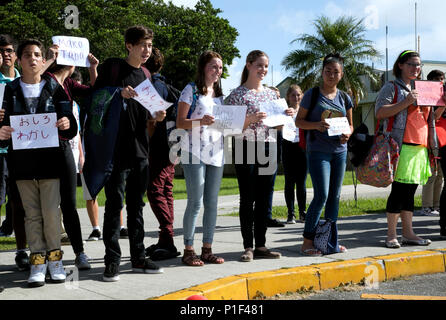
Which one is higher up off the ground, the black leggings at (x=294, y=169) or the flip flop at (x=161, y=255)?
the black leggings at (x=294, y=169)

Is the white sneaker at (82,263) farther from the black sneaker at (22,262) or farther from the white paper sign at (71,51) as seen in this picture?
the white paper sign at (71,51)

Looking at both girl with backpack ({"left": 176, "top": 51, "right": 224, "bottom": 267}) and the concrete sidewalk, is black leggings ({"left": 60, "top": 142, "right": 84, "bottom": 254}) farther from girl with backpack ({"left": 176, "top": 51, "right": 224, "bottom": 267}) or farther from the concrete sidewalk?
girl with backpack ({"left": 176, "top": 51, "right": 224, "bottom": 267})

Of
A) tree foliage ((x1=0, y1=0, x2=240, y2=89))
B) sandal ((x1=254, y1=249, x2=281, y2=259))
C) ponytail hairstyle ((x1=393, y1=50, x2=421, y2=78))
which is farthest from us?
tree foliage ((x1=0, y1=0, x2=240, y2=89))

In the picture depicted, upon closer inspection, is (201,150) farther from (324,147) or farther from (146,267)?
(324,147)

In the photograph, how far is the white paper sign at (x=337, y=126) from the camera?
5.58m

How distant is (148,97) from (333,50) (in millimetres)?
31508

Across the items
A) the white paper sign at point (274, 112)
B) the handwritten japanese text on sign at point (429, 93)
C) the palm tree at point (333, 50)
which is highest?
the palm tree at point (333, 50)

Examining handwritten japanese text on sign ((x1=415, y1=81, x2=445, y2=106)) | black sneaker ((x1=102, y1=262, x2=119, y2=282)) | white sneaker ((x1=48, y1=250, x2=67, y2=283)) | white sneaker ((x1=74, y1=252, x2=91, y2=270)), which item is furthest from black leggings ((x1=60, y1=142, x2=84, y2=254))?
handwritten japanese text on sign ((x1=415, y1=81, x2=445, y2=106))

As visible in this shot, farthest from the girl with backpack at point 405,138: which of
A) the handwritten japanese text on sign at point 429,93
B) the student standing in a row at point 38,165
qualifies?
the student standing in a row at point 38,165

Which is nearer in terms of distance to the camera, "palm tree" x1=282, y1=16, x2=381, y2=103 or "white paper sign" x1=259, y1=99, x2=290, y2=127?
"white paper sign" x1=259, y1=99, x2=290, y2=127

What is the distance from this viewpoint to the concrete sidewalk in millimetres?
4250

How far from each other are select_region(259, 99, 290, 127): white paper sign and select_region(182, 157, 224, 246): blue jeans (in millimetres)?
652

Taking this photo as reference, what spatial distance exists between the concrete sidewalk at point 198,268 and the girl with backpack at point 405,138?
410 mm

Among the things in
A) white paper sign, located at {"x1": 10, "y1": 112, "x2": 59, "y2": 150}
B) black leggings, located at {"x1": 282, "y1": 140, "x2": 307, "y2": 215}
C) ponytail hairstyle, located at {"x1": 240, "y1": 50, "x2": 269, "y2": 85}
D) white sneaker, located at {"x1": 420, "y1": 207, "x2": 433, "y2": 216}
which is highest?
ponytail hairstyle, located at {"x1": 240, "y1": 50, "x2": 269, "y2": 85}
